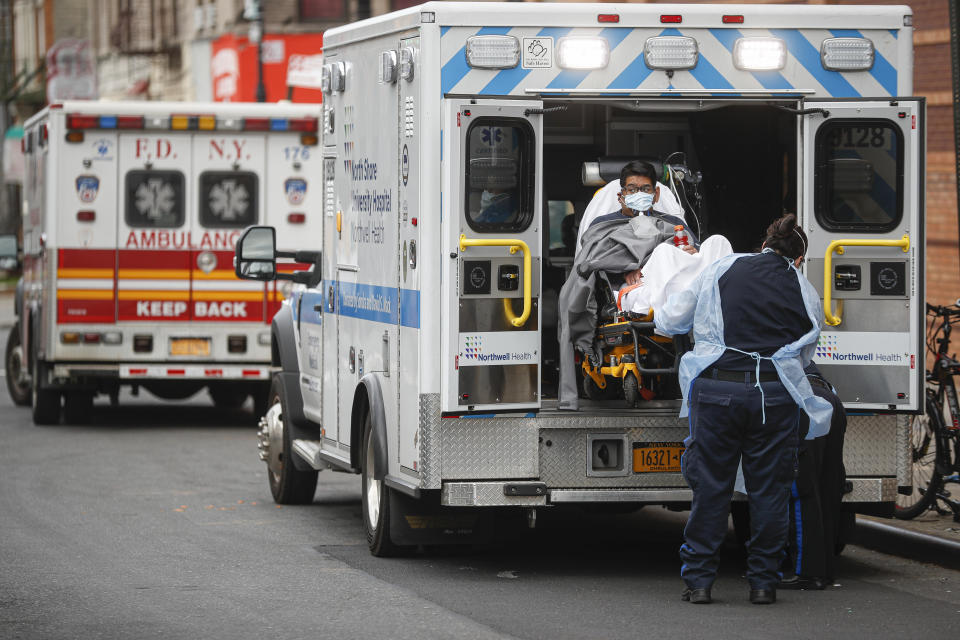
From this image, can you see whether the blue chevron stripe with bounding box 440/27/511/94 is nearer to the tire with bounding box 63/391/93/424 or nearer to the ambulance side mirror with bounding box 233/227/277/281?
the ambulance side mirror with bounding box 233/227/277/281

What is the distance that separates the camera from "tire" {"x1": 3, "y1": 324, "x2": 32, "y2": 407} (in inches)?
765

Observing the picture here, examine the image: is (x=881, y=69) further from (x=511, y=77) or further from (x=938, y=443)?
(x=938, y=443)

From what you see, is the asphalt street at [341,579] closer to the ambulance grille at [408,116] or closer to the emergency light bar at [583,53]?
the ambulance grille at [408,116]

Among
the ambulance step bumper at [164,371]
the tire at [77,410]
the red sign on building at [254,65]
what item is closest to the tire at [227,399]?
the tire at [77,410]

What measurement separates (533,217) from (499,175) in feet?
0.84

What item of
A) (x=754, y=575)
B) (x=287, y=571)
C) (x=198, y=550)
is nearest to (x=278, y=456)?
(x=198, y=550)

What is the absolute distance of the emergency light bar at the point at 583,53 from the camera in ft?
28.7

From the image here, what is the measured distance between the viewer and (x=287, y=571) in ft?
30.3

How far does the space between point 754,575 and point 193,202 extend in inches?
380

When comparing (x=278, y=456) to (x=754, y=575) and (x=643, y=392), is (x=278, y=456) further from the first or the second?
(x=754, y=575)

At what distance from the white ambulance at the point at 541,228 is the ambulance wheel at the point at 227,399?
9451 mm

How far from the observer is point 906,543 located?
9.77 metres

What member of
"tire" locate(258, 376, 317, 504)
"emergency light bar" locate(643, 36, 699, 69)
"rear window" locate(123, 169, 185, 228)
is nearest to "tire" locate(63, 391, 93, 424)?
"rear window" locate(123, 169, 185, 228)

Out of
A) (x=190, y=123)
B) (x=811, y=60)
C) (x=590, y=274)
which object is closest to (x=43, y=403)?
(x=190, y=123)
